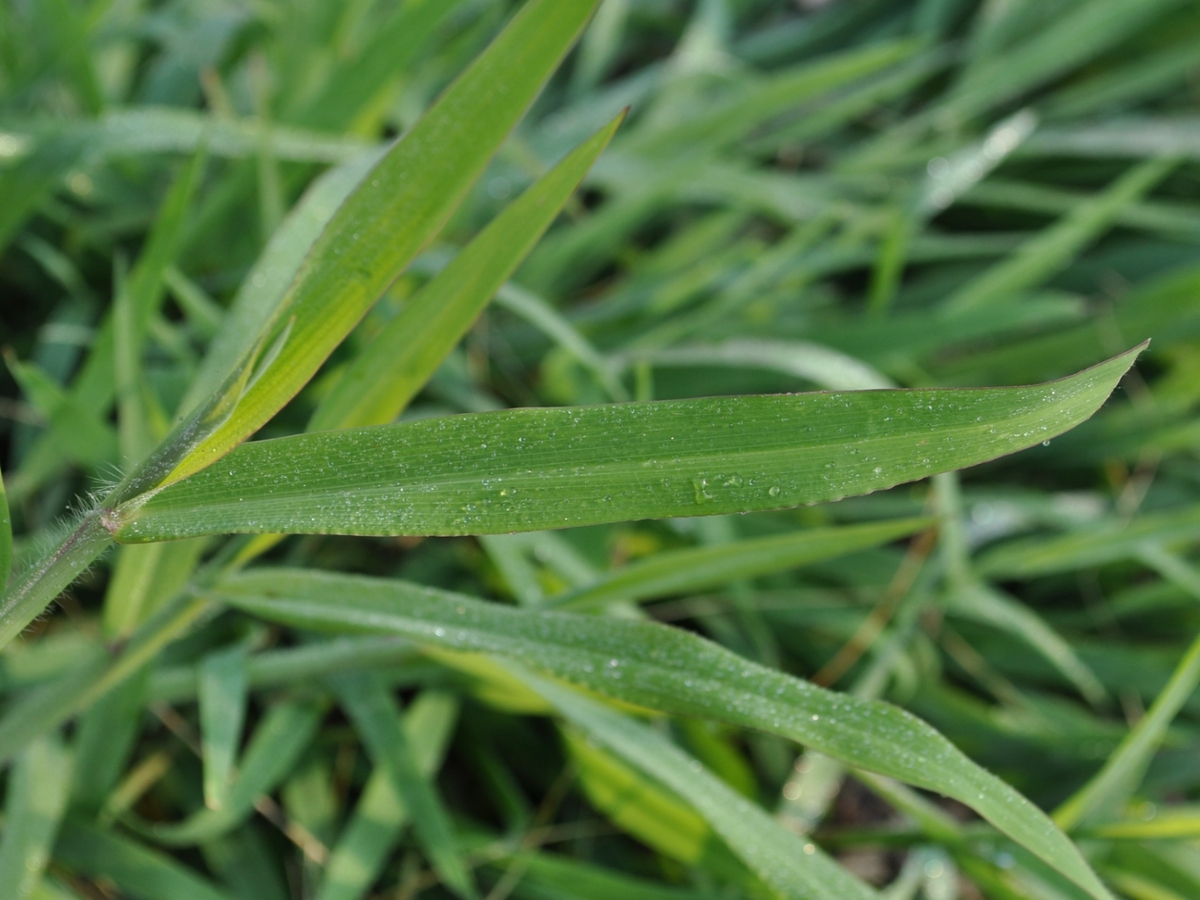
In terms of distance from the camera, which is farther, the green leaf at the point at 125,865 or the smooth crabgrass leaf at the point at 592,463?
the green leaf at the point at 125,865

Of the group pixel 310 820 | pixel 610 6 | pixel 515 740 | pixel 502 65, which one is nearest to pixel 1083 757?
pixel 515 740

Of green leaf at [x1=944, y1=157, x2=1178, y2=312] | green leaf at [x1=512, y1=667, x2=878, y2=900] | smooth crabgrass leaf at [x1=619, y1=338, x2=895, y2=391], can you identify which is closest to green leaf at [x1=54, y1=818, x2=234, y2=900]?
green leaf at [x1=512, y1=667, x2=878, y2=900]

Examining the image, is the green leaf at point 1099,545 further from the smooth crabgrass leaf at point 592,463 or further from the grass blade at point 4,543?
the grass blade at point 4,543

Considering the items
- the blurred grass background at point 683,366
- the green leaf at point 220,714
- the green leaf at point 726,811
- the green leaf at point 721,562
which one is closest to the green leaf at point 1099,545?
the blurred grass background at point 683,366

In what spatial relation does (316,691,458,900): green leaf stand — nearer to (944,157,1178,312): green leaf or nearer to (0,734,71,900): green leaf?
(0,734,71,900): green leaf

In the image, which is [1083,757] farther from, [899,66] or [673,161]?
[899,66]

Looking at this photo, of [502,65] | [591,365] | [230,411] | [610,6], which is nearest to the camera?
[230,411]
